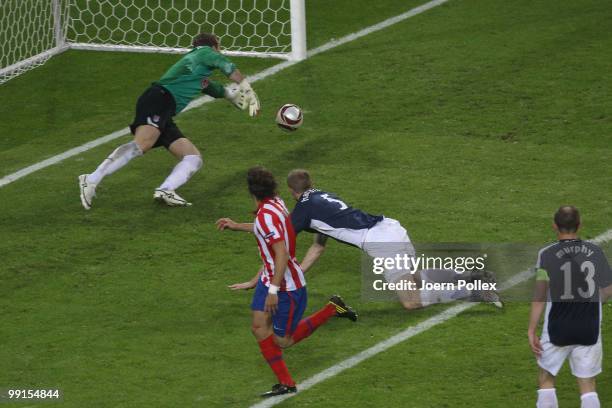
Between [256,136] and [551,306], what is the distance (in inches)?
294

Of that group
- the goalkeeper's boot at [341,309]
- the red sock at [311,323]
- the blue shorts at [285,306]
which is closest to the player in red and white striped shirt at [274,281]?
the blue shorts at [285,306]

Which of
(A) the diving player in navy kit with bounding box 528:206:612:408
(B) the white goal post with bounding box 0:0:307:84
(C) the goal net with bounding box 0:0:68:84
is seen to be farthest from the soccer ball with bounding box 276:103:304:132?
(A) the diving player in navy kit with bounding box 528:206:612:408

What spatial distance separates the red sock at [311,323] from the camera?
10859 millimetres

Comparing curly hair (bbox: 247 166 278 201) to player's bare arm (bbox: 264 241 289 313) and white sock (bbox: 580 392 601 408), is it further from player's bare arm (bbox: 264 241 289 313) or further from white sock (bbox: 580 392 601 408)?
white sock (bbox: 580 392 601 408)

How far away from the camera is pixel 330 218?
11.7 m

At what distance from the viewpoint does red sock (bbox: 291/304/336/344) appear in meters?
10.9

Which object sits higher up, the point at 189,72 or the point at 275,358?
the point at 189,72

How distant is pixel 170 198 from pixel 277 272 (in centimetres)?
441

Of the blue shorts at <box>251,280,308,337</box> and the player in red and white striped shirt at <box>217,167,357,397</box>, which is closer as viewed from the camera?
the player in red and white striped shirt at <box>217,167,357,397</box>

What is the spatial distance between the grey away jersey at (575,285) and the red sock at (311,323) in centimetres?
236

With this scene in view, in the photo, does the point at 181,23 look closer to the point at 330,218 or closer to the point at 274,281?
the point at 330,218

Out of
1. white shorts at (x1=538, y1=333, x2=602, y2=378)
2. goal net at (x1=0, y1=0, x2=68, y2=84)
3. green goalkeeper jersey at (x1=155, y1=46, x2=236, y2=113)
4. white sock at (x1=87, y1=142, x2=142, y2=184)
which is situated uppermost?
goal net at (x1=0, y1=0, x2=68, y2=84)

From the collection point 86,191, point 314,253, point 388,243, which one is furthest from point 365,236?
point 86,191

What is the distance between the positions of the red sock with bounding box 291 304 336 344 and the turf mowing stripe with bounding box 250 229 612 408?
0.36m
